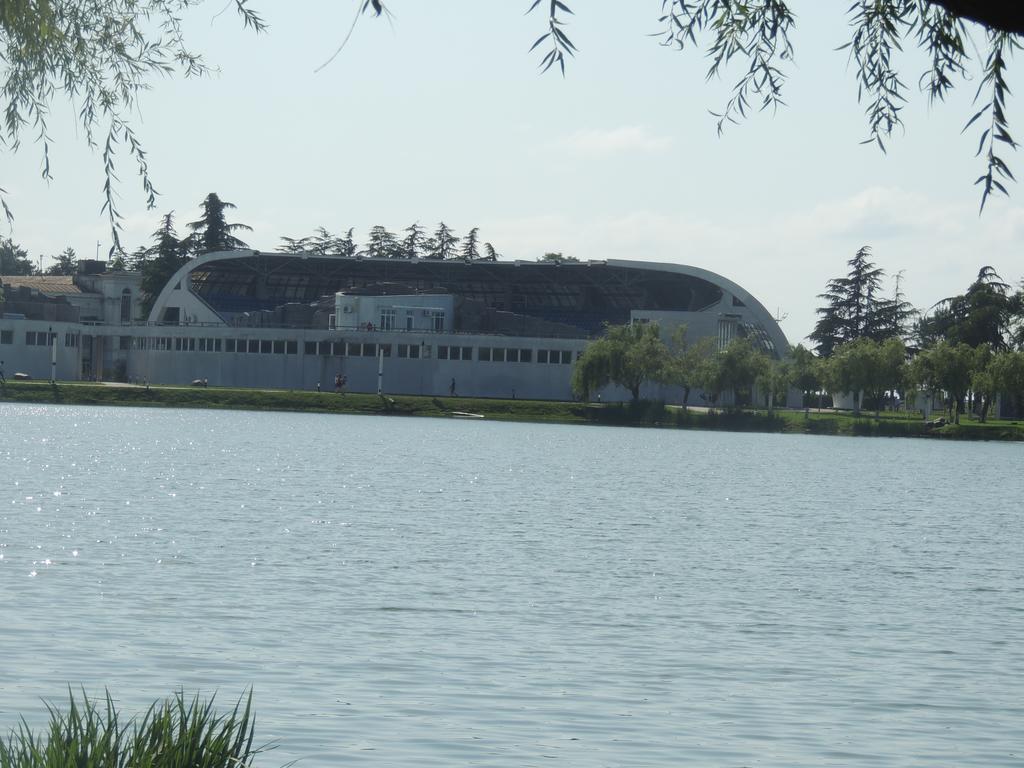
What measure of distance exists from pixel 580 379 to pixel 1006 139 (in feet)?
332

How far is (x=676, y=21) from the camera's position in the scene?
388 inches

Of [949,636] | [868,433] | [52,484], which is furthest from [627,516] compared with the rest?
[868,433]

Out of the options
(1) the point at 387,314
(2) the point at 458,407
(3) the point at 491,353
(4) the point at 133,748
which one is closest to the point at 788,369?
(3) the point at 491,353

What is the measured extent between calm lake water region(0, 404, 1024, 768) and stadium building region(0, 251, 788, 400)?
74469 mm

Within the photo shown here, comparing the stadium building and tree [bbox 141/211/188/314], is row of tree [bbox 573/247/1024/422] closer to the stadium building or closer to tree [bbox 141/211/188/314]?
the stadium building

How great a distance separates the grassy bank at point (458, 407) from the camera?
348 feet

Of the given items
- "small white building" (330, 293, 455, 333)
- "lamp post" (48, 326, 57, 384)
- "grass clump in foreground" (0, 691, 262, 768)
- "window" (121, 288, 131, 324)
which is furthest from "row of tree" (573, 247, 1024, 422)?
"grass clump in foreground" (0, 691, 262, 768)

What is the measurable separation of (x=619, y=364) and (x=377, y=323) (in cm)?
2589

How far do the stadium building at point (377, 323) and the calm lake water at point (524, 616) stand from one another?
74469 mm

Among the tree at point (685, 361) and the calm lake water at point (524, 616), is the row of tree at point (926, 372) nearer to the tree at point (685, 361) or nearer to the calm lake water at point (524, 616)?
the tree at point (685, 361)

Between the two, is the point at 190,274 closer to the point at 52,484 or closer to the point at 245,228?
the point at 245,228

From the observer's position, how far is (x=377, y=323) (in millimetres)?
127500

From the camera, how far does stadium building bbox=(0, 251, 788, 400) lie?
123 m

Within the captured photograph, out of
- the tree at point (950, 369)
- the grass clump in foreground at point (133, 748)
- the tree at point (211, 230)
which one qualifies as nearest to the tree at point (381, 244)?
the tree at point (211, 230)
